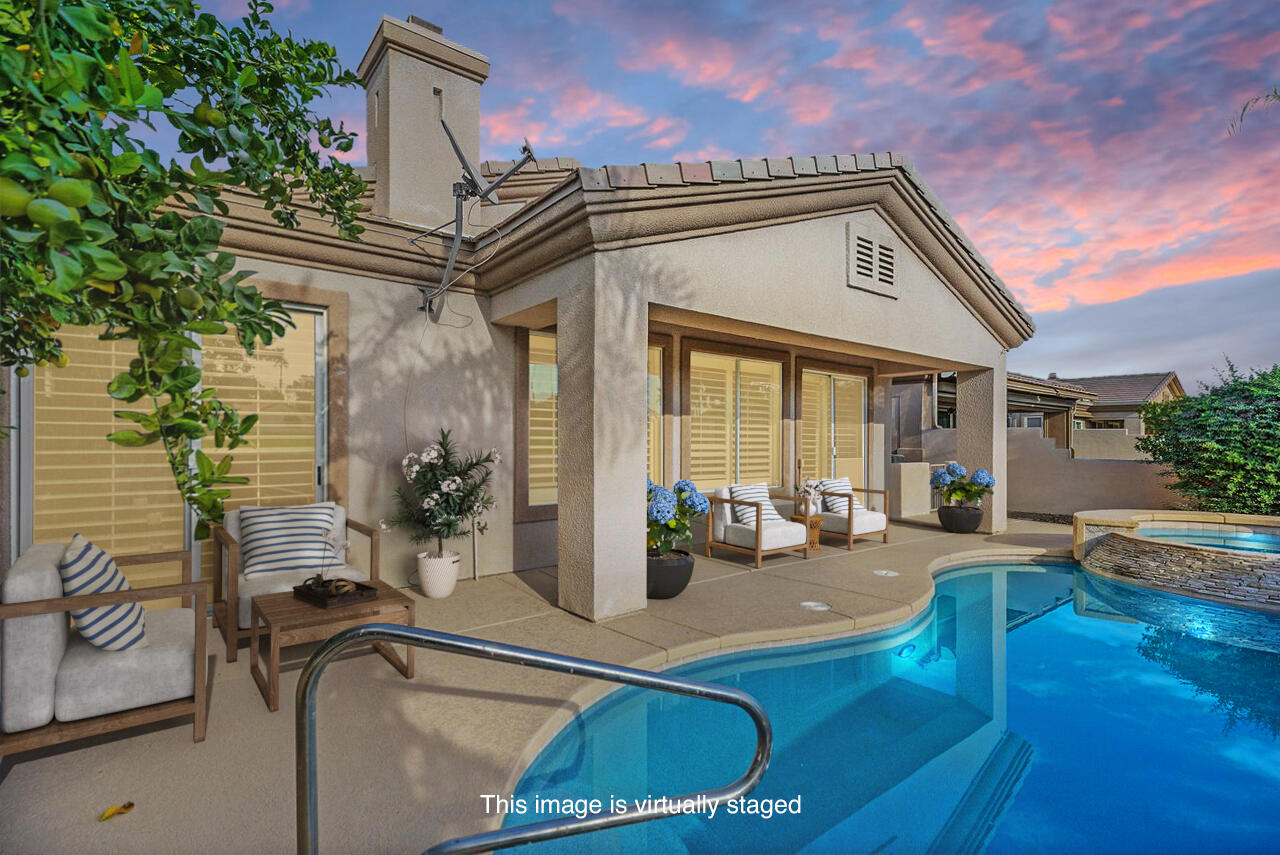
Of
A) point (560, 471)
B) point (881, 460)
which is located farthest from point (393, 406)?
point (881, 460)

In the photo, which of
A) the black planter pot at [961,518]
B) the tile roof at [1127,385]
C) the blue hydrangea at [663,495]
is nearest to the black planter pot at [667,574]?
the blue hydrangea at [663,495]

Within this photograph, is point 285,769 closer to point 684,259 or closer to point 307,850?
point 307,850

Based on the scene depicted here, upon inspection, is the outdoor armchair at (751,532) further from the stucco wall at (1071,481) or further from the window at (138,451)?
the stucco wall at (1071,481)

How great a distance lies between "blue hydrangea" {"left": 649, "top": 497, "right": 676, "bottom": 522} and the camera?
229 inches

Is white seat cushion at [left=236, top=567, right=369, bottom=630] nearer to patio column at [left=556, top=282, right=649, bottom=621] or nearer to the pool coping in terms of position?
patio column at [left=556, top=282, right=649, bottom=621]

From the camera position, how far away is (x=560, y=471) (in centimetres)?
546

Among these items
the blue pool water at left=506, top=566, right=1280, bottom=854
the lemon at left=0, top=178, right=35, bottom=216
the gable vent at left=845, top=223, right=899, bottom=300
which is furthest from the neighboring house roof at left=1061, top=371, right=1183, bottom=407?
the lemon at left=0, top=178, right=35, bottom=216

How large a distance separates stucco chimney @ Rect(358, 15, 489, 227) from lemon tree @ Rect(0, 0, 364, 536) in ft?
20.4

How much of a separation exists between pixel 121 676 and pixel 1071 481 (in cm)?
1485

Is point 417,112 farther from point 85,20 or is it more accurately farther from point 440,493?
point 85,20

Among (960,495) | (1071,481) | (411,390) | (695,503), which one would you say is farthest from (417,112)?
(1071,481)

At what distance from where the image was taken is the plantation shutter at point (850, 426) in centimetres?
1090

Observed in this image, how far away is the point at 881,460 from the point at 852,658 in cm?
745

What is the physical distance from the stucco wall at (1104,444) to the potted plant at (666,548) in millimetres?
17363
